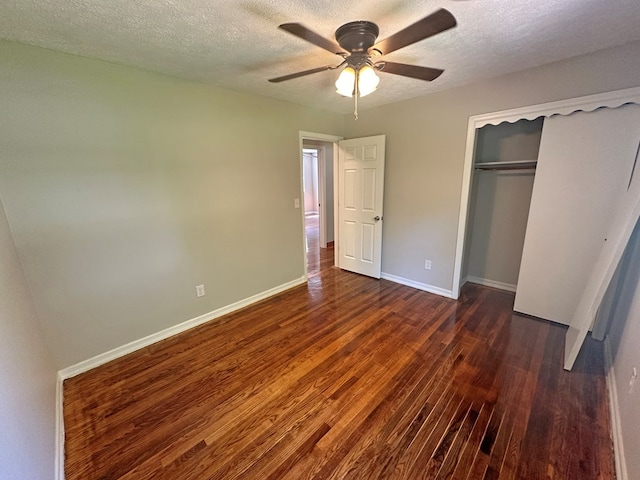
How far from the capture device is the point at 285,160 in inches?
131

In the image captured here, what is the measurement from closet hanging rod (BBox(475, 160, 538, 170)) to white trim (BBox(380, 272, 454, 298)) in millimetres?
1583

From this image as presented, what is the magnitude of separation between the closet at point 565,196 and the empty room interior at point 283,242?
0.02 metres

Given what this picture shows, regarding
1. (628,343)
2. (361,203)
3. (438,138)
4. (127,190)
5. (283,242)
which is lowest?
(628,343)

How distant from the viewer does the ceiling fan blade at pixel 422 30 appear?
1086 mm

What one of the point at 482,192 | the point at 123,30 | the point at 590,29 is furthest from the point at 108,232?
the point at 482,192

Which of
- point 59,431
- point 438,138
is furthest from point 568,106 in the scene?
point 59,431

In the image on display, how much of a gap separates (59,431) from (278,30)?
2833mm

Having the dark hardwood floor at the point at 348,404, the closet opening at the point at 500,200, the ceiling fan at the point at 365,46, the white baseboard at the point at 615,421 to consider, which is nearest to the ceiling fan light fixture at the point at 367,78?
the ceiling fan at the point at 365,46

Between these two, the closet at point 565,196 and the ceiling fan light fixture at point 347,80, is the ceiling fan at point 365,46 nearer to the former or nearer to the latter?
the ceiling fan light fixture at point 347,80

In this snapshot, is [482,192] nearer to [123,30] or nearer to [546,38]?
[546,38]

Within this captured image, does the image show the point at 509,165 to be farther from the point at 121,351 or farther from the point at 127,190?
the point at 121,351

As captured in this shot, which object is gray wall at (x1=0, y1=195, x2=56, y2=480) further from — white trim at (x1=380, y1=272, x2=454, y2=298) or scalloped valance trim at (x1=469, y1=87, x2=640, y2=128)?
scalloped valance trim at (x1=469, y1=87, x2=640, y2=128)

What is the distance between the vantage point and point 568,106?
2.26 m

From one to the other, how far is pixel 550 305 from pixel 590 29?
2.34 metres
